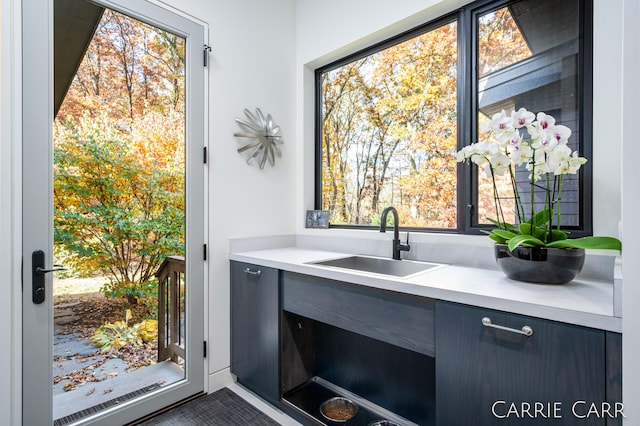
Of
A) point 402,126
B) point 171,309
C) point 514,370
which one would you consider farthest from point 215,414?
point 402,126

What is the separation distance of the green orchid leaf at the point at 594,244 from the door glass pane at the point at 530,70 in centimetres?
42

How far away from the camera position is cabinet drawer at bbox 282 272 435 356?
50.7 inches

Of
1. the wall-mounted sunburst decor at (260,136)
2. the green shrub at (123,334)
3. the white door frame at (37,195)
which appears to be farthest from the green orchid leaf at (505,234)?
the white door frame at (37,195)

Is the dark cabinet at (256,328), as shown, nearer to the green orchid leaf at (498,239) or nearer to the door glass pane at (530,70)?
the green orchid leaf at (498,239)

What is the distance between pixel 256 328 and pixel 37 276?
1137 millimetres

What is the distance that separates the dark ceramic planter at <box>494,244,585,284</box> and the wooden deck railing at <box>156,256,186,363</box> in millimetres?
1816

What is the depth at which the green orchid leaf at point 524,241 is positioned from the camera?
1.19 metres

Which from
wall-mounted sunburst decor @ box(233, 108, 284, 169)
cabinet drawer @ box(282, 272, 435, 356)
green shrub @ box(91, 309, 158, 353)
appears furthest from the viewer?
wall-mounted sunburst decor @ box(233, 108, 284, 169)

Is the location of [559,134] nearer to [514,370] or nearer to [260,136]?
[514,370]

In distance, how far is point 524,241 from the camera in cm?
121

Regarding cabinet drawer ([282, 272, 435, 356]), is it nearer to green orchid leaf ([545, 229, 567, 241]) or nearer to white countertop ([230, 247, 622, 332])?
white countertop ([230, 247, 622, 332])

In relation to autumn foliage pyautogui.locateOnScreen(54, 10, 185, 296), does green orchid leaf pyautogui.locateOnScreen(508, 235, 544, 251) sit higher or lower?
lower

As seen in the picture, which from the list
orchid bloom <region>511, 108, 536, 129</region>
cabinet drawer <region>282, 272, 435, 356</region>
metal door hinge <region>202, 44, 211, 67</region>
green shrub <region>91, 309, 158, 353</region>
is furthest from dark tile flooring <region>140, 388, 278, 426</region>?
metal door hinge <region>202, 44, 211, 67</region>

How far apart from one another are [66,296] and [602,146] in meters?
2.59
